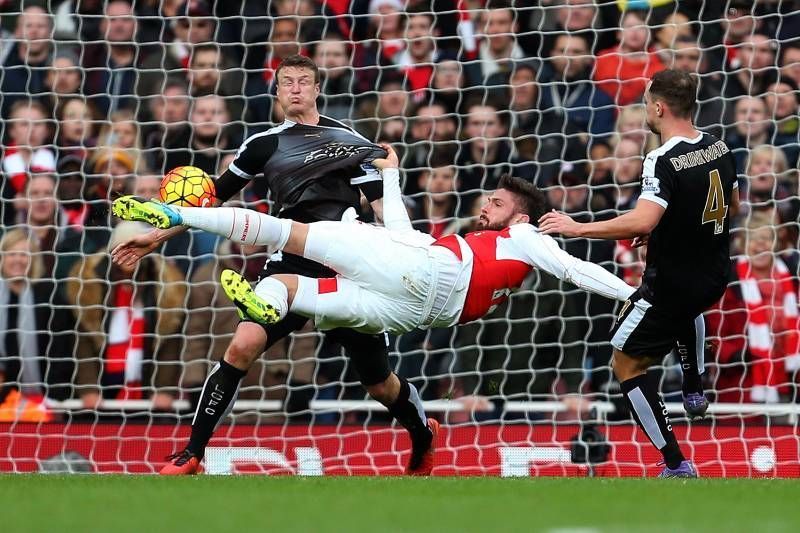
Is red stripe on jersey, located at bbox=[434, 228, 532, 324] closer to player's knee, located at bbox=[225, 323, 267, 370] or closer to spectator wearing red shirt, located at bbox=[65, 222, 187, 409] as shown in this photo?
player's knee, located at bbox=[225, 323, 267, 370]

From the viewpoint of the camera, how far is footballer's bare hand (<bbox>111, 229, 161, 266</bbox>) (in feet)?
21.9

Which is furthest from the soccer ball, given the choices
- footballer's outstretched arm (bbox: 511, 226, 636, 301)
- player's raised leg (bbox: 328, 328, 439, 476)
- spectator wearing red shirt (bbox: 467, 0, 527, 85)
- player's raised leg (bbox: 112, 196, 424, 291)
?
spectator wearing red shirt (bbox: 467, 0, 527, 85)

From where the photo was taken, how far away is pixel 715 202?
6793mm

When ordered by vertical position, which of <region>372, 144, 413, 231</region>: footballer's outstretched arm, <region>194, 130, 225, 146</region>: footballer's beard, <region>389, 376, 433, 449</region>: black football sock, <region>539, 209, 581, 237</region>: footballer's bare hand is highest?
<region>539, 209, 581, 237</region>: footballer's bare hand

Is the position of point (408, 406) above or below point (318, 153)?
below

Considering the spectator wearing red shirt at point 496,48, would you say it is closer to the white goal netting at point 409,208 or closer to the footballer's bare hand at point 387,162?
the white goal netting at point 409,208

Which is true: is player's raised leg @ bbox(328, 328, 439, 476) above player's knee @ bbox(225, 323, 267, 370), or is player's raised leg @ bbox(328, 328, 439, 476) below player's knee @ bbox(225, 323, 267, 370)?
below

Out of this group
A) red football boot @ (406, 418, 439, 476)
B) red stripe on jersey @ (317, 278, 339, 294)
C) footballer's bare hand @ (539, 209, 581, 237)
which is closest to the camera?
footballer's bare hand @ (539, 209, 581, 237)

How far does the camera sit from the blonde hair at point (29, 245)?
9.55 metres

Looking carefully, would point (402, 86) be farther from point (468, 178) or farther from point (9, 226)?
point (9, 226)

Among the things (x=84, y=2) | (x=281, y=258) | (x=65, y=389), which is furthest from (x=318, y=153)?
(x=84, y=2)

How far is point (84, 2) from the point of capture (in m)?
10.5

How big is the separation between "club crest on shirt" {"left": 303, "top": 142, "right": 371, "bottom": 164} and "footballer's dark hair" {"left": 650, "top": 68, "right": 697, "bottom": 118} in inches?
60.4

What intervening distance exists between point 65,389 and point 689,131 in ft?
15.8
